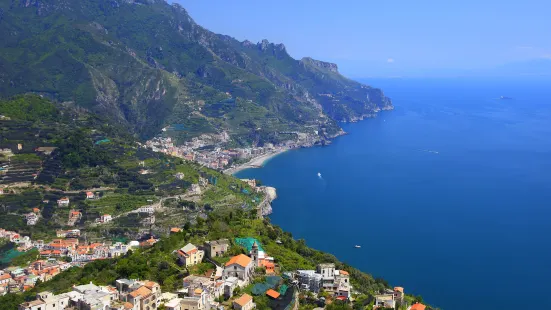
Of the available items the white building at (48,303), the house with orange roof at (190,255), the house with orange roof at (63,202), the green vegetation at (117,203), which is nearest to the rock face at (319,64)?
the green vegetation at (117,203)

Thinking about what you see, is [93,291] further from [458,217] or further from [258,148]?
[258,148]

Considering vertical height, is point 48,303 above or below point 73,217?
above

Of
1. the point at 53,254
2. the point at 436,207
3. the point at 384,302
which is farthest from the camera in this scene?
the point at 436,207

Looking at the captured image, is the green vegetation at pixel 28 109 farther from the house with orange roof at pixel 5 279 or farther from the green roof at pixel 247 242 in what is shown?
the green roof at pixel 247 242

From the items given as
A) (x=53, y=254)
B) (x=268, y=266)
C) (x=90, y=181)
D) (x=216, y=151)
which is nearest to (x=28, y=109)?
(x=90, y=181)

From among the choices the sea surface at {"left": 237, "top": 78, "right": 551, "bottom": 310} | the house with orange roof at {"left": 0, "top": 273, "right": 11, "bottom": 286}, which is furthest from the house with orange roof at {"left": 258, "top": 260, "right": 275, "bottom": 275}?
the sea surface at {"left": 237, "top": 78, "right": 551, "bottom": 310}

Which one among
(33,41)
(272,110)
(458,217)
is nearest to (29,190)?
(458,217)

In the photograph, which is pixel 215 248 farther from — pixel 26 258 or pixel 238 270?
pixel 26 258

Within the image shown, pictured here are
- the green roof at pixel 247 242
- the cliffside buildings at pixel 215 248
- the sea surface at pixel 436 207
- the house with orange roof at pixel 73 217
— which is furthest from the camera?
the house with orange roof at pixel 73 217
